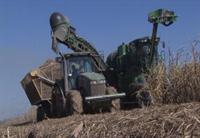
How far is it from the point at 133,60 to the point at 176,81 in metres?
8.99

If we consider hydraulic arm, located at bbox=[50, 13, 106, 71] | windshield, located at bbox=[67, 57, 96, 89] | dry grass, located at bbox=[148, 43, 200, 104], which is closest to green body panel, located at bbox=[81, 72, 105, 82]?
windshield, located at bbox=[67, 57, 96, 89]

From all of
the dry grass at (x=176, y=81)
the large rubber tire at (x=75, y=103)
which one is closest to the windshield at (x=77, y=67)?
the large rubber tire at (x=75, y=103)

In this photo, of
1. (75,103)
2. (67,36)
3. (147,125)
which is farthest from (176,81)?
(67,36)

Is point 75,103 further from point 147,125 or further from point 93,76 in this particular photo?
point 147,125

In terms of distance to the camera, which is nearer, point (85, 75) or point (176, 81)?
point (176, 81)

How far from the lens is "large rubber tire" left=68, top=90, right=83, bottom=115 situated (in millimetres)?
17219

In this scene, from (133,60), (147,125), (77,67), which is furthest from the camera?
(133,60)

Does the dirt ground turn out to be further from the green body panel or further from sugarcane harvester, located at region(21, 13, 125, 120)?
the green body panel

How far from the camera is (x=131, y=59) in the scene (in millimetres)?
19578

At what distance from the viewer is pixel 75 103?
1733 centimetres

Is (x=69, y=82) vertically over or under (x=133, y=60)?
under

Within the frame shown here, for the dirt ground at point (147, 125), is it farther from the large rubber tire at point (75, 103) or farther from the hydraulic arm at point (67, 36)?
the hydraulic arm at point (67, 36)

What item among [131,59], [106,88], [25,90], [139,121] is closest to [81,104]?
[106,88]

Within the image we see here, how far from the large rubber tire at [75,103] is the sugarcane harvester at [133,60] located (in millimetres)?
1367
